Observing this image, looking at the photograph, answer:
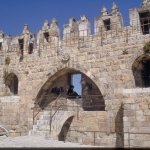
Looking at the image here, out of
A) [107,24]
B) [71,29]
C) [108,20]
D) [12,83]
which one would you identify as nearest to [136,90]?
[107,24]

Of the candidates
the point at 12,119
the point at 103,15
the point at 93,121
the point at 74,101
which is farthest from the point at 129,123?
the point at 12,119

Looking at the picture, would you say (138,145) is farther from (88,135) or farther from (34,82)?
(34,82)

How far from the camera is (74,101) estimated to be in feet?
53.1

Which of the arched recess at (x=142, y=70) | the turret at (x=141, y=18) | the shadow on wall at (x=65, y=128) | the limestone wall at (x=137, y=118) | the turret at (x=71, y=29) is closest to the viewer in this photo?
the limestone wall at (x=137, y=118)

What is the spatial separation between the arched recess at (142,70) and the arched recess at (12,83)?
320 inches

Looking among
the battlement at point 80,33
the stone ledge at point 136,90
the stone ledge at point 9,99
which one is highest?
the battlement at point 80,33

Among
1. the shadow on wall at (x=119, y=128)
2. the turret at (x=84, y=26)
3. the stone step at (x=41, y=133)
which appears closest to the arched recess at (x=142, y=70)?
the shadow on wall at (x=119, y=128)

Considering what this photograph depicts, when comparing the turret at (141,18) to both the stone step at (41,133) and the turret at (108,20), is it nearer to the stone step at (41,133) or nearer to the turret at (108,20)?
the turret at (108,20)

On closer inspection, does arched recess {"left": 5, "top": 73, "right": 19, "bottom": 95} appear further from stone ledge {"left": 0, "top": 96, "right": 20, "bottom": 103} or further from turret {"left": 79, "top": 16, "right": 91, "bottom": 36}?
turret {"left": 79, "top": 16, "right": 91, "bottom": 36}

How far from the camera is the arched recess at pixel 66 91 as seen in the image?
15.8 metres

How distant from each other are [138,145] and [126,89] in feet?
8.92

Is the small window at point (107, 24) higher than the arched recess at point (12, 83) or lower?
higher

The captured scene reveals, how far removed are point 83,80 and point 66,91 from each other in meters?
1.30

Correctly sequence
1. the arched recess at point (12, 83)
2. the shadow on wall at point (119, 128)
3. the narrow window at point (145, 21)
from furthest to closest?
the arched recess at point (12, 83) < the narrow window at point (145, 21) < the shadow on wall at point (119, 128)
